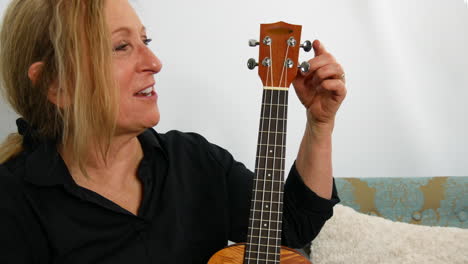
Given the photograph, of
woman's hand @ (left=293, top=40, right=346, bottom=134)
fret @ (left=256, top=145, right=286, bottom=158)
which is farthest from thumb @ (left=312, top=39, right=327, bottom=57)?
fret @ (left=256, top=145, right=286, bottom=158)

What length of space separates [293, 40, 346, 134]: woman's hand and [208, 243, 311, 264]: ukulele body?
273mm

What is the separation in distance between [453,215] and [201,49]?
1149 millimetres

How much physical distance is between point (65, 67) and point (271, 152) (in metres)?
0.47

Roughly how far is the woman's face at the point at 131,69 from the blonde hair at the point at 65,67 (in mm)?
33

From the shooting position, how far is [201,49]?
160cm

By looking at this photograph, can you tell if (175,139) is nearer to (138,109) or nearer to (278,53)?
(138,109)

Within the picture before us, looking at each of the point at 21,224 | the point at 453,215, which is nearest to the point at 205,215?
the point at 21,224

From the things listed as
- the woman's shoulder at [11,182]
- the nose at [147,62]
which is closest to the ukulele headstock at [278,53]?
the nose at [147,62]

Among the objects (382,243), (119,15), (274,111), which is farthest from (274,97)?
(382,243)

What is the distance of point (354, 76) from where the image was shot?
168 centimetres

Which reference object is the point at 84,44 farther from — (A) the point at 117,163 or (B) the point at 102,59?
(A) the point at 117,163

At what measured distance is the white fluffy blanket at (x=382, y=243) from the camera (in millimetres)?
1312

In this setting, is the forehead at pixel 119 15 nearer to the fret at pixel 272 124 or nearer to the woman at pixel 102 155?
the woman at pixel 102 155

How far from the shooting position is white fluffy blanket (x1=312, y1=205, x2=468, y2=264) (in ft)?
4.31
